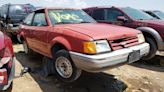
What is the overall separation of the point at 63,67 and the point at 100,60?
3.28ft

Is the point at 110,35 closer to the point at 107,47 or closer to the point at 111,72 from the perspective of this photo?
the point at 107,47

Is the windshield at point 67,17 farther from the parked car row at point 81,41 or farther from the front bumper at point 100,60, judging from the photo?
the front bumper at point 100,60

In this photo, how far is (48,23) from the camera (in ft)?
17.9

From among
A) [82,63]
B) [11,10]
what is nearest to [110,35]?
[82,63]

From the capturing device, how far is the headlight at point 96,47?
4.11 m

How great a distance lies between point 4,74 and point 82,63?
1.29 m

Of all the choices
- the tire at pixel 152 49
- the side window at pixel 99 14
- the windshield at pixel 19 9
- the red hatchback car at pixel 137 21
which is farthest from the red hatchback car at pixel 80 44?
the windshield at pixel 19 9

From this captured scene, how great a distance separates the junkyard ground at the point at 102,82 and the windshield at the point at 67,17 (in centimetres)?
129

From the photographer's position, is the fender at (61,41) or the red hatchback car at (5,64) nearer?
the red hatchback car at (5,64)

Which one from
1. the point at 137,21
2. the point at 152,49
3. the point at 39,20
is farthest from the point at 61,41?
the point at 137,21

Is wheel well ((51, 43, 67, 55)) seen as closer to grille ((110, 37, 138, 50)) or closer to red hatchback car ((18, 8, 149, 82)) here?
red hatchback car ((18, 8, 149, 82))

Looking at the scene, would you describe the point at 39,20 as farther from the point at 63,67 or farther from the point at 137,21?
the point at 137,21

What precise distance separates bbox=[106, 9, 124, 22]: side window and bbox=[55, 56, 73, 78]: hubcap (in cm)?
372

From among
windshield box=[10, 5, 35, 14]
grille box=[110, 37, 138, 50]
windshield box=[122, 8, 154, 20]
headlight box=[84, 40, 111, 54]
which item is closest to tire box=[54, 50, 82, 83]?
headlight box=[84, 40, 111, 54]
